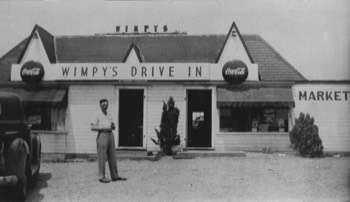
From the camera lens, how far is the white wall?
13797 millimetres

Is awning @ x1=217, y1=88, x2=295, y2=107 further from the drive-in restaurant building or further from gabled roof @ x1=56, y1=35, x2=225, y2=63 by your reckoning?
gabled roof @ x1=56, y1=35, x2=225, y2=63

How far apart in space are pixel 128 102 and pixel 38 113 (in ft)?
12.2

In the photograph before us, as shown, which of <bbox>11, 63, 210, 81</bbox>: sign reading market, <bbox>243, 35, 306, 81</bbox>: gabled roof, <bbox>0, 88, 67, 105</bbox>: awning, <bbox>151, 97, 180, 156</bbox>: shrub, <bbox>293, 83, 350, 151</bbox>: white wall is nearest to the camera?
<bbox>151, 97, 180, 156</bbox>: shrub

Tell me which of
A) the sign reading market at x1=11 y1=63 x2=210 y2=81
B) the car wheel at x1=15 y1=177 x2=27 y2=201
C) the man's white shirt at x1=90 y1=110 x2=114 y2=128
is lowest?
the car wheel at x1=15 y1=177 x2=27 y2=201

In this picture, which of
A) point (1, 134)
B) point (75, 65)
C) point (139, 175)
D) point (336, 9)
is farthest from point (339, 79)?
point (1, 134)

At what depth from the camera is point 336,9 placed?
8094 mm

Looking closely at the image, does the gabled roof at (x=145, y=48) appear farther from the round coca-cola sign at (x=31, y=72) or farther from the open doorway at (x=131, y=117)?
the open doorway at (x=131, y=117)

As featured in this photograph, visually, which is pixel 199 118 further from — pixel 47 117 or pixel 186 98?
pixel 47 117

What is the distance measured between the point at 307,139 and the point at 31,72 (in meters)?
10.8

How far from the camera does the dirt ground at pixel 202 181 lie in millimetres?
7004

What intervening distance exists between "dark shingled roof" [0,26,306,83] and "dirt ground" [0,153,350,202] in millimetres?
5228

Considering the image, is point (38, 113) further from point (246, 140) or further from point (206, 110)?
point (246, 140)

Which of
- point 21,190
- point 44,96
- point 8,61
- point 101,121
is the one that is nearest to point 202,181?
point 101,121

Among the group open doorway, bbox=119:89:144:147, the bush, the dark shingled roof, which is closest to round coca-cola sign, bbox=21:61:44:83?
the dark shingled roof
